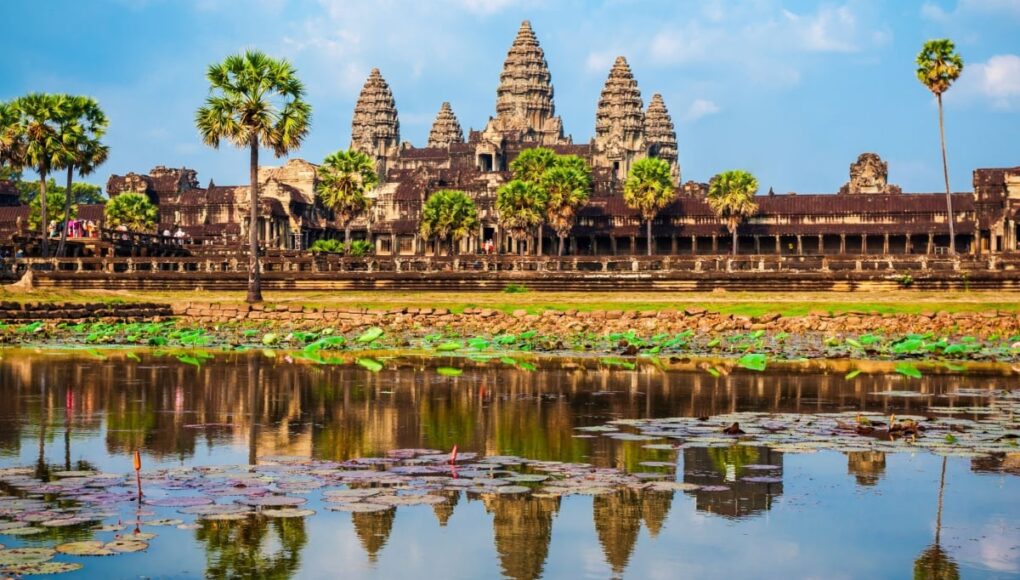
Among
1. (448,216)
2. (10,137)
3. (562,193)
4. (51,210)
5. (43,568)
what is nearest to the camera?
(43,568)

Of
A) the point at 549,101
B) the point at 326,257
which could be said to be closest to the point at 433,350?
the point at 326,257

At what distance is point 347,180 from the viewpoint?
9650 cm

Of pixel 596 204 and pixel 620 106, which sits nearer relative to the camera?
pixel 596 204

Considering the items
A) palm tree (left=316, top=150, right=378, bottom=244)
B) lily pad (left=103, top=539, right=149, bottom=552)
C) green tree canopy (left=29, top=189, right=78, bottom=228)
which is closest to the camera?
lily pad (left=103, top=539, right=149, bottom=552)

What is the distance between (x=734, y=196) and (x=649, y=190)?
714 centimetres

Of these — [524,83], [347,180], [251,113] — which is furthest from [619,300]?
[524,83]

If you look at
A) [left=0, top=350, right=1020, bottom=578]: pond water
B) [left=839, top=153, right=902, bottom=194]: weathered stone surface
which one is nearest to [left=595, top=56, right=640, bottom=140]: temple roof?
[left=839, top=153, right=902, bottom=194]: weathered stone surface

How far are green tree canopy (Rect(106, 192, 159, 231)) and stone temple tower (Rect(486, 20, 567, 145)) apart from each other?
217ft

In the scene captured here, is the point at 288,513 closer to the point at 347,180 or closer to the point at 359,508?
the point at 359,508

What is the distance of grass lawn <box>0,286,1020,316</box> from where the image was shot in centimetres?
4606

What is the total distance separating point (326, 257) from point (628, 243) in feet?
215

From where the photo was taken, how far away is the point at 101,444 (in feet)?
58.5

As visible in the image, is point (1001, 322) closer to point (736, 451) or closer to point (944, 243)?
point (736, 451)

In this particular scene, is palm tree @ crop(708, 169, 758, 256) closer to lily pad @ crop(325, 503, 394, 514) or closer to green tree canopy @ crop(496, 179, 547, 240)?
green tree canopy @ crop(496, 179, 547, 240)
